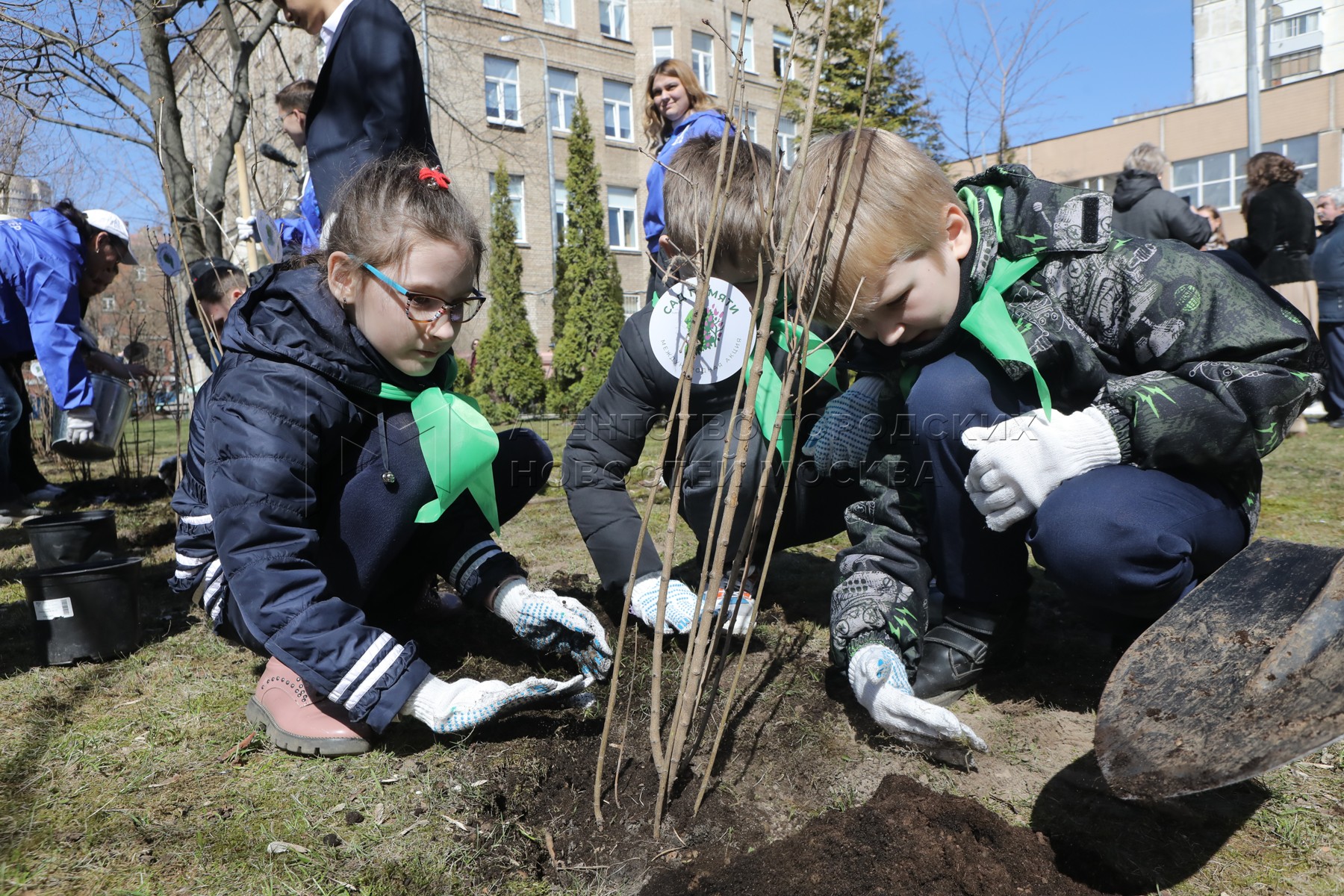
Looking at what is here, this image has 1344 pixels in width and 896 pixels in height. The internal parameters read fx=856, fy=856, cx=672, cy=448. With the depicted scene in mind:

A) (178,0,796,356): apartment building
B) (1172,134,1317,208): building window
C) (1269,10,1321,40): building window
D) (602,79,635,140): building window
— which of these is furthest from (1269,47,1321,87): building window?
(602,79,635,140): building window

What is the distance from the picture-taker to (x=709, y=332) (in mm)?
2291

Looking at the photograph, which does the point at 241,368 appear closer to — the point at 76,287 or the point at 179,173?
the point at 76,287

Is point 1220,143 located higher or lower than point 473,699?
higher

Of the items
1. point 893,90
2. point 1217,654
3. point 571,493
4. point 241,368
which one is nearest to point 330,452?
point 241,368

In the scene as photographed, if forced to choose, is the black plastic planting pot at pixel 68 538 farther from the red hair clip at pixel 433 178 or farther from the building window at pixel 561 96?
the building window at pixel 561 96

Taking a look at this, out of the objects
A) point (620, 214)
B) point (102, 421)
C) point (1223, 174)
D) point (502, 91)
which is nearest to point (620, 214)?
point (620, 214)

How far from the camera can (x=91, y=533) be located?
10.1 ft

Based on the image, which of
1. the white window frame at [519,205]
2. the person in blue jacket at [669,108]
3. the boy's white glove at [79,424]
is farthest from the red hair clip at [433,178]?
the white window frame at [519,205]

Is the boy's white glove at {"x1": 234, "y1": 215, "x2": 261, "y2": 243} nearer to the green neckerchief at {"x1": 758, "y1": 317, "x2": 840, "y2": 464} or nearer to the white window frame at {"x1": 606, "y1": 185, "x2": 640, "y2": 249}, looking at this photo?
the green neckerchief at {"x1": 758, "y1": 317, "x2": 840, "y2": 464}

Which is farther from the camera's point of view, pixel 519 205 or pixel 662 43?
pixel 662 43

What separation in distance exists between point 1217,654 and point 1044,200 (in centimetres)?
91

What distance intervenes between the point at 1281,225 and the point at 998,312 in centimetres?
570

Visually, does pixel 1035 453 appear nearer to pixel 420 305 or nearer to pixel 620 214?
pixel 420 305

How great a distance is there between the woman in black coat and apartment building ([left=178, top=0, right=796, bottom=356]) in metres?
12.0
